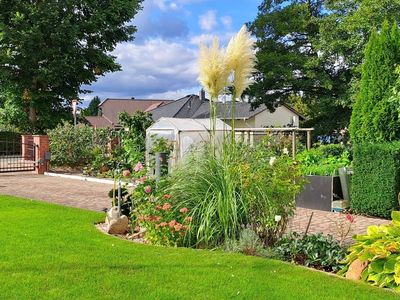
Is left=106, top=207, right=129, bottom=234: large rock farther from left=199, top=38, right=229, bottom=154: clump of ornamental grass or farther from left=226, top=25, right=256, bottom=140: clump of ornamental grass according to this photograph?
left=226, top=25, right=256, bottom=140: clump of ornamental grass

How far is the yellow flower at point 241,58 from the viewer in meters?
5.45

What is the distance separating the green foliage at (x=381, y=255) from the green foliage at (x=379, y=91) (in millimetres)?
3950

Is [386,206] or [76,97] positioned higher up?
[76,97]

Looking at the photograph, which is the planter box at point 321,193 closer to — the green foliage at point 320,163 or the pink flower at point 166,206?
the green foliage at point 320,163

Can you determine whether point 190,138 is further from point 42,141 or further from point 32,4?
point 32,4

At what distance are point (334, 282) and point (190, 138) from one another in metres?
7.35

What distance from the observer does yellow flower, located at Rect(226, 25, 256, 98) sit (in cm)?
545

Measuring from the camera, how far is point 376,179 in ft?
25.6

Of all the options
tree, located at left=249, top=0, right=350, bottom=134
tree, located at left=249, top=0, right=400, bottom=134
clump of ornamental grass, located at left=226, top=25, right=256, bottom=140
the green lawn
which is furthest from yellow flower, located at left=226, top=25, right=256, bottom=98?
tree, located at left=249, top=0, right=350, bottom=134

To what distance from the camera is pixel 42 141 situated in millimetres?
16859

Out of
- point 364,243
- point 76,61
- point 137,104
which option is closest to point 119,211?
point 364,243

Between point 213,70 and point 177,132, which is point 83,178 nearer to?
point 177,132

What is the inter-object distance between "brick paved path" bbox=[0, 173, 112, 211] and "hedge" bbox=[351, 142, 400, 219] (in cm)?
450

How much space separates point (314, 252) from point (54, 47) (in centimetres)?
2130
